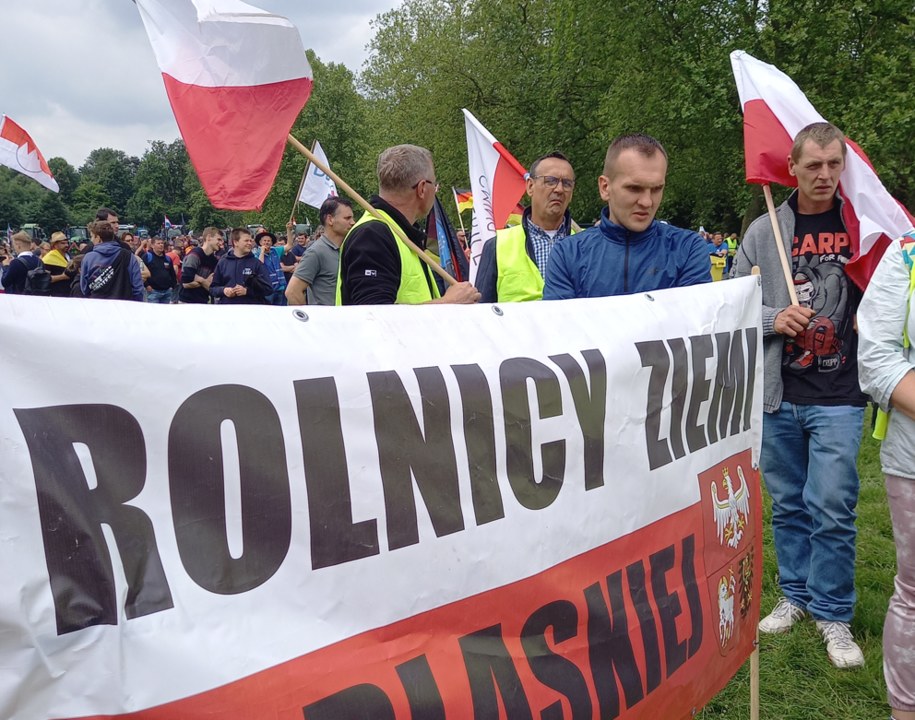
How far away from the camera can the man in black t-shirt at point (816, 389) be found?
320 cm

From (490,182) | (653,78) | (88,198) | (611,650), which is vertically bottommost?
→ (611,650)

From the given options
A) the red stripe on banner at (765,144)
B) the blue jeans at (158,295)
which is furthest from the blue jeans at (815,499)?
the blue jeans at (158,295)

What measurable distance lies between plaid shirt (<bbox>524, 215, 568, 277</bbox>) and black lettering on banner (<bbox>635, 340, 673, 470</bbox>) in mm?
1720

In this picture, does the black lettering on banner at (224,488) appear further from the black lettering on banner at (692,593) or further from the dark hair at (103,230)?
the dark hair at (103,230)

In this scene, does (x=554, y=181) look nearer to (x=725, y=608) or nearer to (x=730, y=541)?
(x=730, y=541)

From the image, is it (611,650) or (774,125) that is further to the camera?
(774,125)

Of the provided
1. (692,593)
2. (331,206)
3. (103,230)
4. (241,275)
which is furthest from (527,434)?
(241,275)

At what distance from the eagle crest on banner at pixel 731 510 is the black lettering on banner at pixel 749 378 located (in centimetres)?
19

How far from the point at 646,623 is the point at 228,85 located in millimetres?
2368

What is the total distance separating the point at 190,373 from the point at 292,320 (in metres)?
0.26

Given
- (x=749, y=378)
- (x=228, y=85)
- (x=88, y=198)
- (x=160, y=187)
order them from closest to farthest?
(x=749, y=378) → (x=228, y=85) → (x=88, y=198) → (x=160, y=187)

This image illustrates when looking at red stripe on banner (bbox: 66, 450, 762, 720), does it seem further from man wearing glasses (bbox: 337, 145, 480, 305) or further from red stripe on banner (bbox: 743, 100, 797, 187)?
red stripe on banner (bbox: 743, 100, 797, 187)

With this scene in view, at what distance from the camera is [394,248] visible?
326cm

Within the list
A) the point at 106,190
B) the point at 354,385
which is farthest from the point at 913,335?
the point at 106,190
